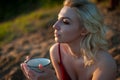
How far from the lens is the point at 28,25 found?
6059mm

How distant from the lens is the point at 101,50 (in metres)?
2.52

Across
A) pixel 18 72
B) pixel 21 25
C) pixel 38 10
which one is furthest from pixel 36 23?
pixel 18 72

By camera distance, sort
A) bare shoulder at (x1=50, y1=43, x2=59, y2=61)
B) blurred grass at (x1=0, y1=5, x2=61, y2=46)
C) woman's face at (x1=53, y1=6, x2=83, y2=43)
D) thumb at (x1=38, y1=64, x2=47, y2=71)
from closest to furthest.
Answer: thumb at (x1=38, y1=64, x2=47, y2=71)
woman's face at (x1=53, y1=6, x2=83, y2=43)
bare shoulder at (x1=50, y1=43, x2=59, y2=61)
blurred grass at (x1=0, y1=5, x2=61, y2=46)

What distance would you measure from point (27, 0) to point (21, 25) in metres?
1.78

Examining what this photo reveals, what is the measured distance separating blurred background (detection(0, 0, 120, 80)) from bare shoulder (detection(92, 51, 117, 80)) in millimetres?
1155

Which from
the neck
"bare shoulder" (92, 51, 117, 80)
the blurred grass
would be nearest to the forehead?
the neck

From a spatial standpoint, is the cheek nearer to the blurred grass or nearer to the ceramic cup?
the ceramic cup

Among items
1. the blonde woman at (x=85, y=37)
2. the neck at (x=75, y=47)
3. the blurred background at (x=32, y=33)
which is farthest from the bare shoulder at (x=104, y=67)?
the blurred background at (x=32, y=33)

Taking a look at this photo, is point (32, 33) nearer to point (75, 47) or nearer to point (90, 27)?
point (75, 47)

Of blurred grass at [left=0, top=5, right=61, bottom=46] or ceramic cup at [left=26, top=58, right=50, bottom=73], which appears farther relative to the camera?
blurred grass at [left=0, top=5, right=61, bottom=46]

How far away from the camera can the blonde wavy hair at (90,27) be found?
2396mm

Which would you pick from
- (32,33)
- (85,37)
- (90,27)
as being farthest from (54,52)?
(32,33)

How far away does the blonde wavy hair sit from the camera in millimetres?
2396

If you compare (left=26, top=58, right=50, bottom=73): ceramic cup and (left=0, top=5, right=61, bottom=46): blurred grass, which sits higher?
(left=26, top=58, right=50, bottom=73): ceramic cup
